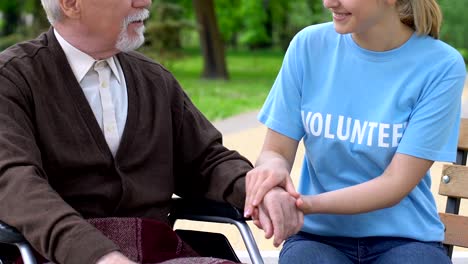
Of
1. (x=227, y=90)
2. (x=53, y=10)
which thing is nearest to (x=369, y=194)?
(x=53, y=10)

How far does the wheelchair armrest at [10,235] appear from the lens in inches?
110

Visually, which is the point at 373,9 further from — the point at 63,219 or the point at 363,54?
the point at 63,219

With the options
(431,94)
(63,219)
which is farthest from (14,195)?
(431,94)

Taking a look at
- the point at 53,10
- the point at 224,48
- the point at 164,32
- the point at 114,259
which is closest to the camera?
the point at 114,259

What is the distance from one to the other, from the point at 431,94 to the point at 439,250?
0.49 m

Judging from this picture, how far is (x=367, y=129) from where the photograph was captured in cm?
299

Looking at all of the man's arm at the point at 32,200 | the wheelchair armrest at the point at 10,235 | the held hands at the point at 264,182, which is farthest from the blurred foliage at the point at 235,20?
the wheelchair armrest at the point at 10,235

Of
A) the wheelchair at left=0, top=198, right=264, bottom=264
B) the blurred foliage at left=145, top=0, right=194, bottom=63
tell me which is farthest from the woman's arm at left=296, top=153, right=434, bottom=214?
the blurred foliage at left=145, top=0, right=194, bottom=63

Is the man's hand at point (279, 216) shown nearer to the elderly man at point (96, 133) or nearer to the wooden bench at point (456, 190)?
the elderly man at point (96, 133)

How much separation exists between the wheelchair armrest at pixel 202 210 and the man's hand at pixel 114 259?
66 cm

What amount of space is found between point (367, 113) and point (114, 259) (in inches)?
36.0

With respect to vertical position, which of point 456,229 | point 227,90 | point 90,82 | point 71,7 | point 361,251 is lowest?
point 227,90

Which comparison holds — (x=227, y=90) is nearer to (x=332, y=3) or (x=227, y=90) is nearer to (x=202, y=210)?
(x=202, y=210)

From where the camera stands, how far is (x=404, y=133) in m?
2.99
